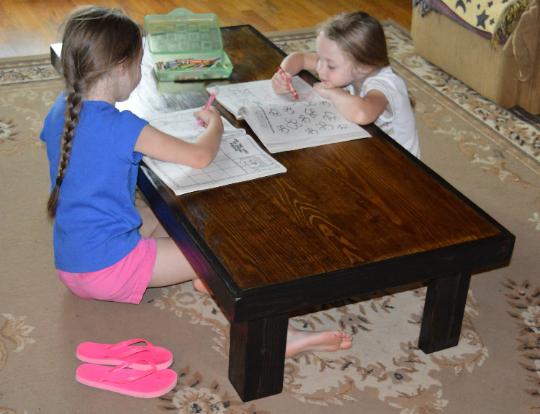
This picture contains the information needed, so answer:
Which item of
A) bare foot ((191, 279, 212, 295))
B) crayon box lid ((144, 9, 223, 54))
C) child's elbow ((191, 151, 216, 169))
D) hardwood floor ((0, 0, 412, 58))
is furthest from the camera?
hardwood floor ((0, 0, 412, 58))

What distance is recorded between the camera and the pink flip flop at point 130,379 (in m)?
1.32

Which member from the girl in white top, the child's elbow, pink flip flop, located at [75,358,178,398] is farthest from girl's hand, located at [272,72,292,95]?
pink flip flop, located at [75,358,178,398]

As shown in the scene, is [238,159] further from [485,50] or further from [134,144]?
[485,50]

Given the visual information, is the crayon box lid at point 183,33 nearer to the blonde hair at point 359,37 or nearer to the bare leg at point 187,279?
→ the blonde hair at point 359,37

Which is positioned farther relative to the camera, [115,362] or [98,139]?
[115,362]

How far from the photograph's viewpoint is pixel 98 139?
1270mm

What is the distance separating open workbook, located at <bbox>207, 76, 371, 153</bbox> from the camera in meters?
1.50

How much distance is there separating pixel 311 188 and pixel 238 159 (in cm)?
18

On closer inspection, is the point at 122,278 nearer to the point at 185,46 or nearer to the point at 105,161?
the point at 105,161

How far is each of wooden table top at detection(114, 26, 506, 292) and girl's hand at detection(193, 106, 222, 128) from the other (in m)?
0.10

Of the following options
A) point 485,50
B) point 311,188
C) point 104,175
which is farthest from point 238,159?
point 485,50

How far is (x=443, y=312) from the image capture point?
1.41 m

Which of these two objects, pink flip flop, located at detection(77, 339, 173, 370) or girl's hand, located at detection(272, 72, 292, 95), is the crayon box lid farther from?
pink flip flop, located at detection(77, 339, 173, 370)

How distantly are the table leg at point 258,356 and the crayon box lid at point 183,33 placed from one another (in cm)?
95
